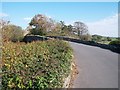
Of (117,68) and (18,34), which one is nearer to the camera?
(117,68)

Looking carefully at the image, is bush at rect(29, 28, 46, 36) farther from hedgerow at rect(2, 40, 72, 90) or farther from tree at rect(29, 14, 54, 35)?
hedgerow at rect(2, 40, 72, 90)

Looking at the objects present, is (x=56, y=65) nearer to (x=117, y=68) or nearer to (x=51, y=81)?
(x=51, y=81)

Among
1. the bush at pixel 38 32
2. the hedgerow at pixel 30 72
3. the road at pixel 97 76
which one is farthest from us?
the bush at pixel 38 32

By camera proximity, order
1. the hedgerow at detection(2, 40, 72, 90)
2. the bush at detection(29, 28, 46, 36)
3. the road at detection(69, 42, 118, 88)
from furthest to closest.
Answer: the bush at detection(29, 28, 46, 36) < the road at detection(69, 42, 118, 88) < the hedgerow at detection(2, 40, 72, 90)

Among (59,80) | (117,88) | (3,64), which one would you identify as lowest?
(117,88)

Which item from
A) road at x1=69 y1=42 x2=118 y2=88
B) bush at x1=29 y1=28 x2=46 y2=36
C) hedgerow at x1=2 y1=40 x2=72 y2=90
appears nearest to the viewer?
hedgerow at x1=2 y1=40 x2=72 y2=90

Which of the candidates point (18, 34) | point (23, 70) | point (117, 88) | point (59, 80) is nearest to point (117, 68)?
point (117, 88)

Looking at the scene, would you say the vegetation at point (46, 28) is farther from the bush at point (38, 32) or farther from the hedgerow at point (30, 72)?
the hedgerow at point (30, 72)

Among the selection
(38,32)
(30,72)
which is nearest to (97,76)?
(30,72)

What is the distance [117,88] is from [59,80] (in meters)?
2.66

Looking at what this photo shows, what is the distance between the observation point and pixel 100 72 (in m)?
12.9

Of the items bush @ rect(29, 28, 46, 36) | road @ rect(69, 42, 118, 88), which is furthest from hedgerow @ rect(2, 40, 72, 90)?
bush @ rect(29, 28, 46, 36)

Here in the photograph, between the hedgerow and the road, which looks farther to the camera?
the road

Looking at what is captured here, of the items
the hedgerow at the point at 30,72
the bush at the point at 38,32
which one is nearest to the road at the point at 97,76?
the hedgerow at the point at 30,72
